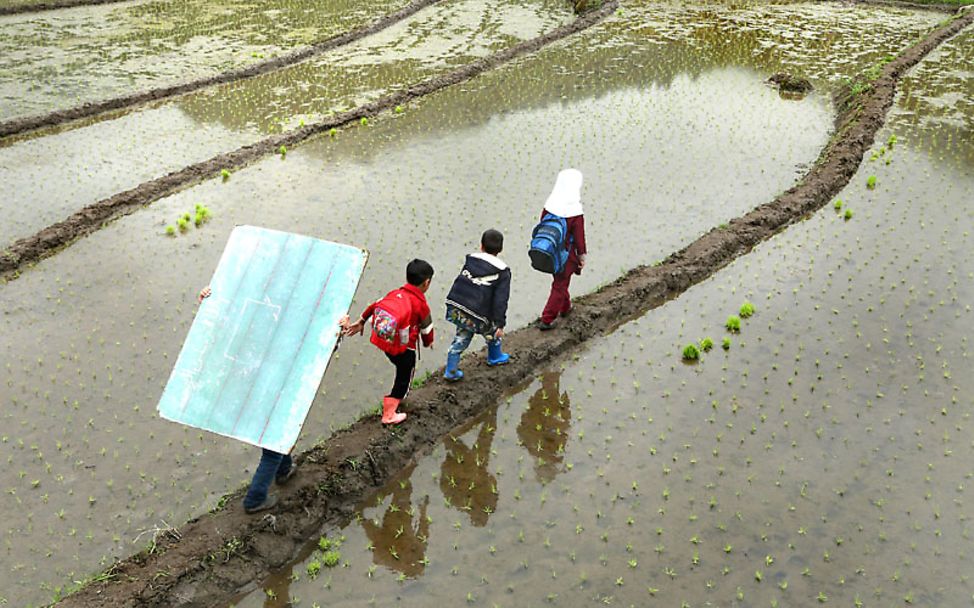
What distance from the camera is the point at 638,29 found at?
18.7 meters

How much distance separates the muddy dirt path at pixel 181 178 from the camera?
28.3ft

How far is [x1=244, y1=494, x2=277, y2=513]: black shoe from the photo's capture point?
5.04 meters

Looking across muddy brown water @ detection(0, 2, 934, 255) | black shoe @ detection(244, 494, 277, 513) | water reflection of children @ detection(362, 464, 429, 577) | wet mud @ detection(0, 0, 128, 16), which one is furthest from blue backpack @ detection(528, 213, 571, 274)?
wet mud @ detection(0, 0, 128, 16)

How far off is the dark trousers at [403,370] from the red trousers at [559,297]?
191 centimetres

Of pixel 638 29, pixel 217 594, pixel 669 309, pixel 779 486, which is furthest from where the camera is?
pixel 638 29

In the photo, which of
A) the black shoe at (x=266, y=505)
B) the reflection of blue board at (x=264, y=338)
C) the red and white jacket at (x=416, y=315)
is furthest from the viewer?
the red and white jacket at (x=416, y=315)

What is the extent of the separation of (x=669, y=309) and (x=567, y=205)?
80.2 inches

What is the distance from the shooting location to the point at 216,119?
12852mm

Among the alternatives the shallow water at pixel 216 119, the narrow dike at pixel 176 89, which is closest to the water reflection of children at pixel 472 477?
the shallow water at pixel 216 119

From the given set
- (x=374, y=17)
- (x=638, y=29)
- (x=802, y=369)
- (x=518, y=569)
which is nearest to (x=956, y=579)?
(x=802, y=369)

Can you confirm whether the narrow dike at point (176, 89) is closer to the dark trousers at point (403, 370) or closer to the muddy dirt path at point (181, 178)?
the muddy dirt path at point (181, 178)

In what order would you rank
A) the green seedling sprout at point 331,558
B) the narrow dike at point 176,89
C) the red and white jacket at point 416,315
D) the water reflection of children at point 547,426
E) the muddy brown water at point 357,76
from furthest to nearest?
1. the narrow dike at point 176,89
2. the muddy brown water at point 357,76
3. the water reflection of children at point 547,426
4. the red and white jacket at point 416,315
5. the green seedling sprout at point 331,558

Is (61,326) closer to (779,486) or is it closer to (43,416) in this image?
(43,416)

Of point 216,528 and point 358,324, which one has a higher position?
point 358,324
